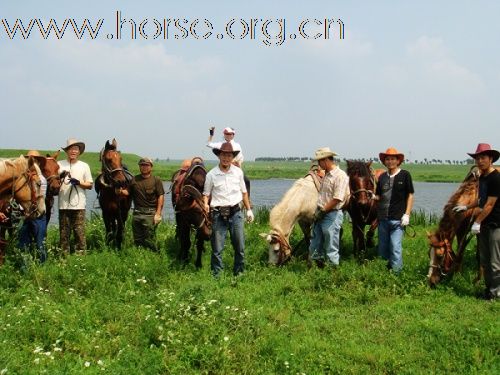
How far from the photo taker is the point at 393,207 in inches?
301

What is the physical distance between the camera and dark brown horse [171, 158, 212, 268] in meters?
8.21

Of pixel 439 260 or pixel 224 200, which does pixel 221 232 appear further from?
pixel 439 260

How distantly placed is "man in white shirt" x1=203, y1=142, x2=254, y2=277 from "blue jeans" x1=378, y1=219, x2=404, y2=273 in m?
2.17

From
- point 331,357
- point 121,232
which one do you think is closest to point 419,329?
point 331,357

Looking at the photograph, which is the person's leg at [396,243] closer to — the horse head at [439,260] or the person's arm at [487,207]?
the horse head at [439,260]

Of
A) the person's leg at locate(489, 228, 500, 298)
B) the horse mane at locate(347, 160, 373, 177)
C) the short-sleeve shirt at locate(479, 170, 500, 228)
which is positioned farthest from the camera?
the horse mane at locate(347, 160, 373, 177)

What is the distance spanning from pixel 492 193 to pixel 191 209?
15.0ft

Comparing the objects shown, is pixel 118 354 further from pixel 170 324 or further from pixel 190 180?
pixel 190 180

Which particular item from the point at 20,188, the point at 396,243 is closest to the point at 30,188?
the point at 20,188

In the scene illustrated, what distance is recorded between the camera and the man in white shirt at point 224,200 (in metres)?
7.41

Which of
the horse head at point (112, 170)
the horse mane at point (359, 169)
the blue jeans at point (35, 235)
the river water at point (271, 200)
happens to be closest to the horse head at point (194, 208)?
→ the horse head at point (112, 170)

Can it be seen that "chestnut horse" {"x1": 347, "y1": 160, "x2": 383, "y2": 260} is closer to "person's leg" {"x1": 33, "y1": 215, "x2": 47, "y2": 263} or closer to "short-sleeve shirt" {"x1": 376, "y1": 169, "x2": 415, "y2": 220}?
"short-sleeve shirt" {"x1": 376, "y1": 169, "x2": 415, "y2": 220}

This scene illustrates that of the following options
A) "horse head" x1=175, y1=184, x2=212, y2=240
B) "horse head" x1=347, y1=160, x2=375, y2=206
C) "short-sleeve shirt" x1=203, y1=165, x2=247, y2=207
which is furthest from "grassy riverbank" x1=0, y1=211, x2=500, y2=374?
"horse head" x1=347, y1=160, x2=375, y2=206

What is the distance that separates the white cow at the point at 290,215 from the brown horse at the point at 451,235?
7.33 ft
